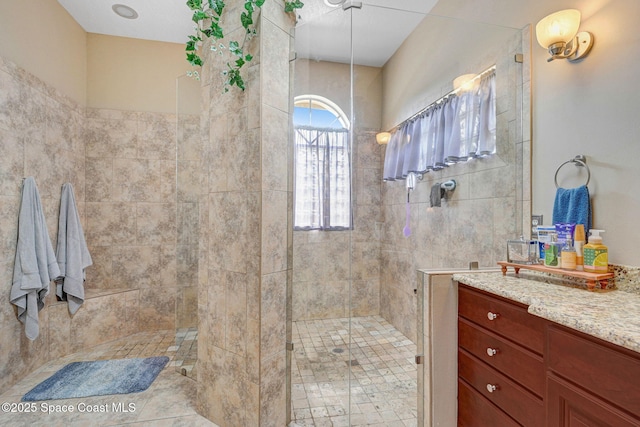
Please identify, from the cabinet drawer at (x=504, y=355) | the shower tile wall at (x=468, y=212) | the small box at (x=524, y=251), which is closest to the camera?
the cabinet drawer at (x=504, y=355)

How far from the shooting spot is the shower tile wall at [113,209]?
2.42 metres

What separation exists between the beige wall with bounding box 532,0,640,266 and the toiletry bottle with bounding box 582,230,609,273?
0.35ft

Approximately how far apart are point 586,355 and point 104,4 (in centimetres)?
385

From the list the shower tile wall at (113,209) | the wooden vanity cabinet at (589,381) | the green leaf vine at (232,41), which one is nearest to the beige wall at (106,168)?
the shower tile wall at (113,209)

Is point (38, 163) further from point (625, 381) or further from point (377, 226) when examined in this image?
point (625, 381)

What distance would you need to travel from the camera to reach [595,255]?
3.79 ft

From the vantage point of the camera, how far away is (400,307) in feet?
7.97

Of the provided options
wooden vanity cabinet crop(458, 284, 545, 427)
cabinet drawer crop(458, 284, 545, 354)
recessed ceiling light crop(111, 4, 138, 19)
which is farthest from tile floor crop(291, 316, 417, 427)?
recessed ceiling light crop(111, 4, 138, 19)

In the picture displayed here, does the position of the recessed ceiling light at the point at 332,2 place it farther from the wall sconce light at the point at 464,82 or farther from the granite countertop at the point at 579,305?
the granite countertop at the point at 579,305

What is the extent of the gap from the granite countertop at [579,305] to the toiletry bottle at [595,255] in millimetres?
92

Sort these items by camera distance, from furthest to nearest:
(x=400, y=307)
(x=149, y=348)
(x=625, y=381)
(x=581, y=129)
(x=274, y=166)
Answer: (x=149, y=348) < (x=400, y=307) < (x=274, y=166) < (x=581, y=129) < (x=625, y=381)

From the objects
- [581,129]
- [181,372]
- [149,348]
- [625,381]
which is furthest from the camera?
[149,348]

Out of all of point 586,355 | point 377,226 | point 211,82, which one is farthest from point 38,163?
point 586,355

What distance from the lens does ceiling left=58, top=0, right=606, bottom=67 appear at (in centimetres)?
183
